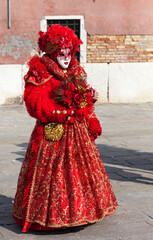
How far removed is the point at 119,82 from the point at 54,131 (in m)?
9.12

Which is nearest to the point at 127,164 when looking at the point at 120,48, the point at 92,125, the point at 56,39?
the point at 92,125

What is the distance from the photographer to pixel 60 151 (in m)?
4.75

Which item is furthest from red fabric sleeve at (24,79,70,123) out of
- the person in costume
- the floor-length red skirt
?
the floor-length red skirt

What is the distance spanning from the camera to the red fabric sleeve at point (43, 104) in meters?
4.72

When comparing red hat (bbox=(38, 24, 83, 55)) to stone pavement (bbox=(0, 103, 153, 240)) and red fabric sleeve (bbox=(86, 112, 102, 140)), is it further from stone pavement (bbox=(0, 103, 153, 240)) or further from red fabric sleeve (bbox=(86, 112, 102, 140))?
stone pavement (bbox=(0, 103, 153, 240))

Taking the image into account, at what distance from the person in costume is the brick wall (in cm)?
867

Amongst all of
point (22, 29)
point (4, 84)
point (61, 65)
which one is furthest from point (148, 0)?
point (61, 65)

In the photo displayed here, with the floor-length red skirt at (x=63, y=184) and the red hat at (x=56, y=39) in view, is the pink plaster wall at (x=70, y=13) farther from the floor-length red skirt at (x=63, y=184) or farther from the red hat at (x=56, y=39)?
the floor-length red skirt at (x=63, y=184)

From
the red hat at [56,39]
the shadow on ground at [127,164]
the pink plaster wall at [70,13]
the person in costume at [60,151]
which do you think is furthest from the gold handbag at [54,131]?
the pink plaster wall at [70,13]

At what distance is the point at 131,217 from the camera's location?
17.2ft

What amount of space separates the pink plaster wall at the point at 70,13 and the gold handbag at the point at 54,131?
8.53 metres

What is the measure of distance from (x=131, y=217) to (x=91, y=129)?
1.04 meters

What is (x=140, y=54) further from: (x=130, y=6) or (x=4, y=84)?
(x=4, y=84)

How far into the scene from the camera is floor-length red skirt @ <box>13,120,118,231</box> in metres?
4.63
